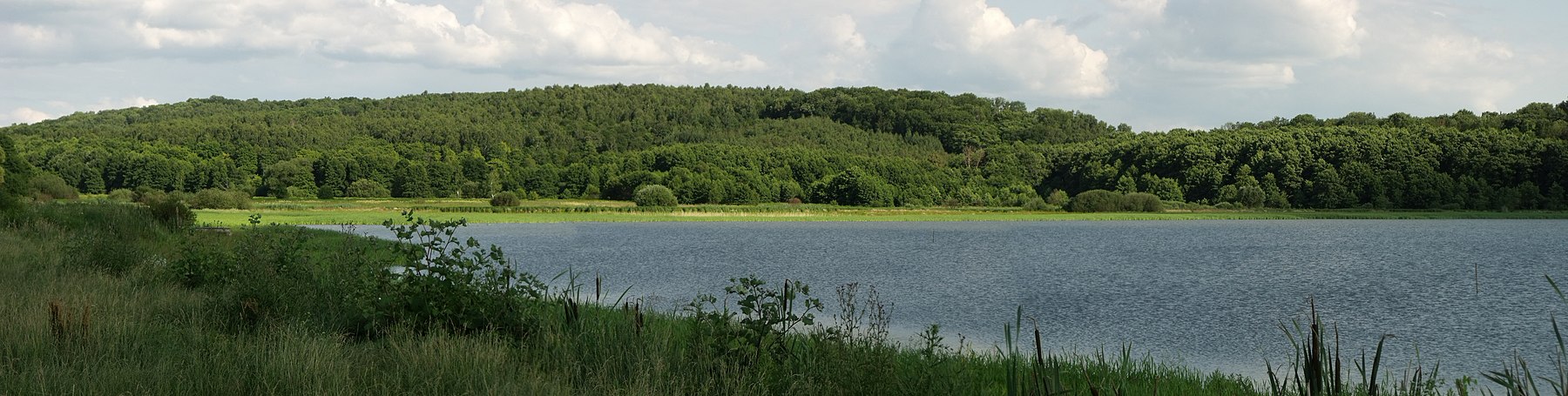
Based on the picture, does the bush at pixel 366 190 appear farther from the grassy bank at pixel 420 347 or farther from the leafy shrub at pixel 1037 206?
the grassy bank at pixel 420 347

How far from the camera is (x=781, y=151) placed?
5566 inches

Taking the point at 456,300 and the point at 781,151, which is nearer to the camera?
the point at 456,300

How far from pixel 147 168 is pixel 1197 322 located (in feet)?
362

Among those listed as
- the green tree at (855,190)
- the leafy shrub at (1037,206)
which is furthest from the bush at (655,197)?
the leafy shrub at (1037,206)

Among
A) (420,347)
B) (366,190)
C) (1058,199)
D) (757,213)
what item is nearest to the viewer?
(420,347)

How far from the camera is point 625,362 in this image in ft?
24.9

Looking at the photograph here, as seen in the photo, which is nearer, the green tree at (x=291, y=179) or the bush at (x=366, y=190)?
the green tree at (x=291, y=179)

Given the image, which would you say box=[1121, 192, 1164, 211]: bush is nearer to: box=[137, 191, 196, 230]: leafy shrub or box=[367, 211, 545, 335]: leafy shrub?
box=[137, 191, 196, 230]: leafy shrub

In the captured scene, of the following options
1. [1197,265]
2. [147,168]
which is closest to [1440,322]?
[1197,265]

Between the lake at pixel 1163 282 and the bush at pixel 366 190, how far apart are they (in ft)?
231

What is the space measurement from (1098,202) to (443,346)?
10407 cm

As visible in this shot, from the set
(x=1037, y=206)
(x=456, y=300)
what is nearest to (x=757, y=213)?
(x=1037, y=206)

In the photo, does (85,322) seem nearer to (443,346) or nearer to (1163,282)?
(443,346)

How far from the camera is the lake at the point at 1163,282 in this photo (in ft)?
49.5
